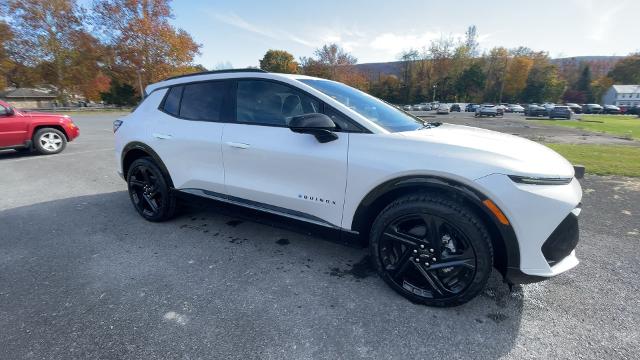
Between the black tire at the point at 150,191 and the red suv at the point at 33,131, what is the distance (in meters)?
6.36

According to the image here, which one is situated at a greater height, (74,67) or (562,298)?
(74,67)

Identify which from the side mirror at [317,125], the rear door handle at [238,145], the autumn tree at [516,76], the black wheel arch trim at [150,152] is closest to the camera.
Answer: the side mirror at [317,125]

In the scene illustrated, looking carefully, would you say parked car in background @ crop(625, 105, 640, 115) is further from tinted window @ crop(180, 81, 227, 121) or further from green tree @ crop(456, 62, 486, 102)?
tinted window @ crop(180, 81, 227, 121)

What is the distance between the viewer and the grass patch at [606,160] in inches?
247

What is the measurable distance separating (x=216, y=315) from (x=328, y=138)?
5.08ft

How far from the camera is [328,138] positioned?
97.0 inches

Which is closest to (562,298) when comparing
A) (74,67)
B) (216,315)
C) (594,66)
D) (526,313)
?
(526,313)

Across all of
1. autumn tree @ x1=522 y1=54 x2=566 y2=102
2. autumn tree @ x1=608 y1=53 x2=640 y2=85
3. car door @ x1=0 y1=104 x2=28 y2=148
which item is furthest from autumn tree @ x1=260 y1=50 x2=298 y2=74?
autumn tree @ x1=608 y1=53 x2=640 y2=85

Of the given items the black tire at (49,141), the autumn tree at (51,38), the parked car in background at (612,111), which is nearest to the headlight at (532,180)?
the black tire at (49,141)

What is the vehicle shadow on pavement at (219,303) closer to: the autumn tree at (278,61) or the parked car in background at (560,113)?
the parked car in background at (560,113)

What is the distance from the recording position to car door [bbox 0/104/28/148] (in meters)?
7.51

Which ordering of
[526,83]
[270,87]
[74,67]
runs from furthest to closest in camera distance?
[526,83] < [74,67] < [270,87]

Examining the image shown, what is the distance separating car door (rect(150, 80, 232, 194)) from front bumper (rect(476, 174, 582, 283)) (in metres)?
2.43

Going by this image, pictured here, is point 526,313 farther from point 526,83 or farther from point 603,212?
point 526,83
